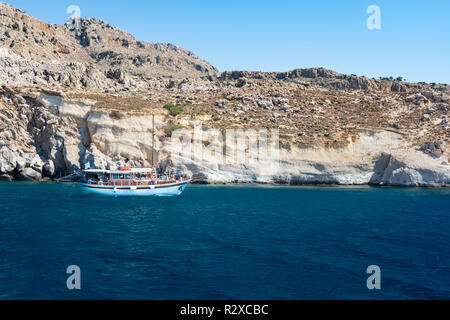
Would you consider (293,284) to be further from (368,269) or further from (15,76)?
(15,76)

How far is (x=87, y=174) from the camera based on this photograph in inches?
2258

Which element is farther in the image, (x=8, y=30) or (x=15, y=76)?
(x=8, y=30)

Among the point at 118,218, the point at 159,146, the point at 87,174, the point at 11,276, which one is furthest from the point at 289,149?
the point at 11,276

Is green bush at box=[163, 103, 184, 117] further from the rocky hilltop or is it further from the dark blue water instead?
the dark blue water

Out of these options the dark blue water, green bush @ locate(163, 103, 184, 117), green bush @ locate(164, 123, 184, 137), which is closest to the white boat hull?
the dark blue water

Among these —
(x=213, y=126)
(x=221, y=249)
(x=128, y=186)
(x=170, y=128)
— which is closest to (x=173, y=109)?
(x=170, y=128)

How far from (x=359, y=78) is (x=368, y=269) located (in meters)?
98.9

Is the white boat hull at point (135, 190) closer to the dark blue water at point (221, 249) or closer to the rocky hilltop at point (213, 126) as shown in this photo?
the dark blue water at point (221, 249)

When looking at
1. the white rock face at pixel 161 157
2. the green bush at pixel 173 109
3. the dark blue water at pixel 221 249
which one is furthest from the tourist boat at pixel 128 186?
the green bush at pixel 173 109

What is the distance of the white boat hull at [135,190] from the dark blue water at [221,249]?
22.2ft

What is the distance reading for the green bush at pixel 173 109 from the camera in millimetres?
65875

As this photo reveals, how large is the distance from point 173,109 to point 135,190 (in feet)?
78.3

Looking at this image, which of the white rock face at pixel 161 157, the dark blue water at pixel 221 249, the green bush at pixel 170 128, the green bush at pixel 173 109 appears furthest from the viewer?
the green bush at pixel 173 109

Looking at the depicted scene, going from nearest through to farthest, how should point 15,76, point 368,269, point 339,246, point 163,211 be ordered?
point 368,269, point 339,246, point 163,211, point 15,76
